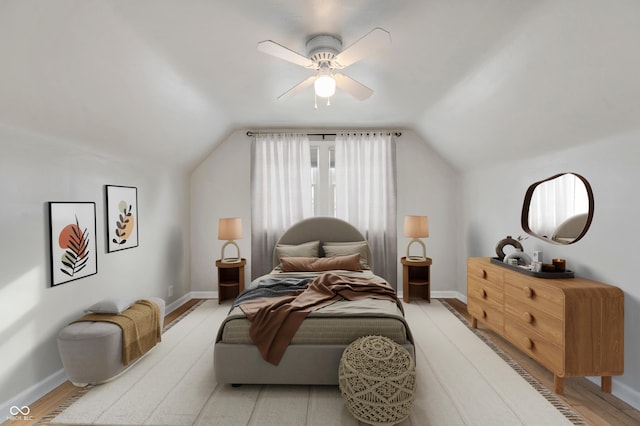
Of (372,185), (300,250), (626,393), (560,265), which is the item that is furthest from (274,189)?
(626,393)

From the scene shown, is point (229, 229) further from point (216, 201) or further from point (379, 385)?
point (379, 385)

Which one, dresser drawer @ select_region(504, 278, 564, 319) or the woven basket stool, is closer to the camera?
the woven basket stool

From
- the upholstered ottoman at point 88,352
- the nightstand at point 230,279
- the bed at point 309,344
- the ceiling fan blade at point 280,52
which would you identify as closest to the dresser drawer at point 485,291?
the bed at point 309,344

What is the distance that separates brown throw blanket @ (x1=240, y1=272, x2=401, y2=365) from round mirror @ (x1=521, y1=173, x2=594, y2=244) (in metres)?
1.52

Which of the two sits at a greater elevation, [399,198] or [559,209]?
[399,198]

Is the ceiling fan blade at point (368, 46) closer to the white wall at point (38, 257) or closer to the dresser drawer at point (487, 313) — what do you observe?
the white wall at point (38, 257)

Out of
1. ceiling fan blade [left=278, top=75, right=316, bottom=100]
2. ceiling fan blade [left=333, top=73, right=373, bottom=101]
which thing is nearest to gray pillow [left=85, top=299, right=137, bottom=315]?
ceiling fan blade [left=278, top=75, right=316, bottom=100]

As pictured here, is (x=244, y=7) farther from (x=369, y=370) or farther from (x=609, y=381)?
(x=609, y=381)

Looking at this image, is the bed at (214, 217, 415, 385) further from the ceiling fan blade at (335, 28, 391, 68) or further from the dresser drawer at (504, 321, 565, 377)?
the ceiling fan blade at (335, 28, 391, 68)

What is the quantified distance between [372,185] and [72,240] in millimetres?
3668

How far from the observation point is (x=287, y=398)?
2.65 m

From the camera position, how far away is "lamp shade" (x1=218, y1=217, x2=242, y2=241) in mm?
5027

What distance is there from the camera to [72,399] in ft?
8.69

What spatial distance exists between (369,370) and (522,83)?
232cm
